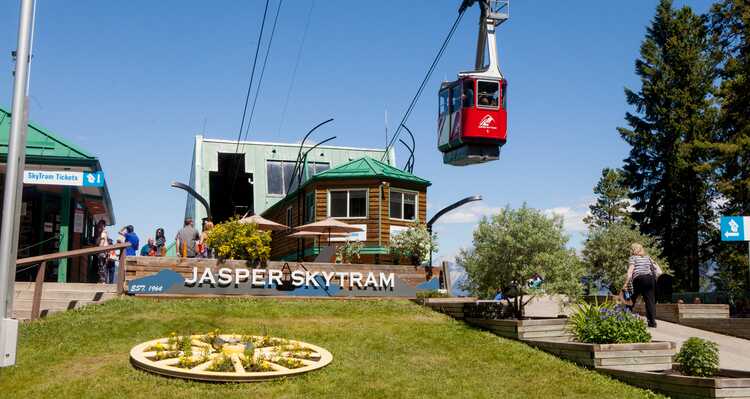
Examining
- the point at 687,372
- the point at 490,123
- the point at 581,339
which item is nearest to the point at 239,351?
the point at 581,339

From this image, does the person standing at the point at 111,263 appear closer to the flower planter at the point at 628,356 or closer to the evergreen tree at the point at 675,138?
the flower planter at the point at 628,356

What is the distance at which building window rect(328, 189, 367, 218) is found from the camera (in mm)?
33281

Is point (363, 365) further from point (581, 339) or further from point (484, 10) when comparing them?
point (484, 10)

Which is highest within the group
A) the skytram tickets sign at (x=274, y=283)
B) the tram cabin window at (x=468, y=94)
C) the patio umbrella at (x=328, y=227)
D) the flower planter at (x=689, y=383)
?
the tram cabin window at (x=468, y=94)

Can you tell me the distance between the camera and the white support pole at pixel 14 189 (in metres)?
6.95

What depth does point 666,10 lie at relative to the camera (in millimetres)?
44781

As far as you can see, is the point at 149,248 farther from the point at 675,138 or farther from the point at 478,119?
the point at 675,138

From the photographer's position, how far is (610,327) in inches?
529

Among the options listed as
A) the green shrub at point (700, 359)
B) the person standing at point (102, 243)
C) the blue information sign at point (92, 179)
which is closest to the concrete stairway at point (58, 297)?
the blue information sign at point (92, 179)

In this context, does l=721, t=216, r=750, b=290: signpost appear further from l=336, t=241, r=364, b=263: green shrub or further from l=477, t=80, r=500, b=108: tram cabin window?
l=336, t=241, r=364, b=263: green shrub

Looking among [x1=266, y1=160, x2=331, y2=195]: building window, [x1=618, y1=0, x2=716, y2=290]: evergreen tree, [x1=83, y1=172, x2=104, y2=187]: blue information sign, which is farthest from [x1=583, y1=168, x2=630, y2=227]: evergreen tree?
[x1=83, y1=172, x2=104, y2=187]: blue information sign

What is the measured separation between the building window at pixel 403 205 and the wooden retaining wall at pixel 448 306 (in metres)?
13.6

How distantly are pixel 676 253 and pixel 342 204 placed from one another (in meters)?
20.2

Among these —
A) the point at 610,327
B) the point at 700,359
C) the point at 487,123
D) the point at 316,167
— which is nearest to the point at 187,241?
the point at 487,123
